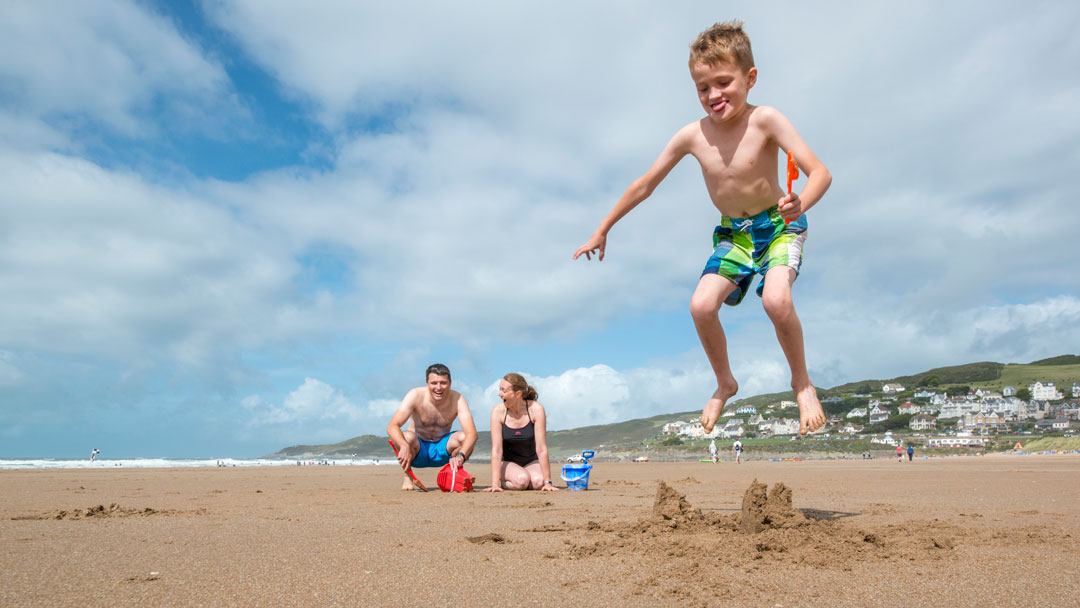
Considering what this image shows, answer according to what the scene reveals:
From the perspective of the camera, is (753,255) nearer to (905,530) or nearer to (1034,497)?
(905,530)

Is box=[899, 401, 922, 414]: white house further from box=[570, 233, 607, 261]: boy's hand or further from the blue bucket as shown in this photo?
box=[570, 233, 607, 261]: boy's hand

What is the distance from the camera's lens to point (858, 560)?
10.9ft

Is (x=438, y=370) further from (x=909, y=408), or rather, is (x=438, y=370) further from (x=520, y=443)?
(x=909, y=408)

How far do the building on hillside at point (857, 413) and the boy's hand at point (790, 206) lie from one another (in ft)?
226

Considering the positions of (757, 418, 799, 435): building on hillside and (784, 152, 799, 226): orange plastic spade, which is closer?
(784, 152, 799, 226): orange plastic spade

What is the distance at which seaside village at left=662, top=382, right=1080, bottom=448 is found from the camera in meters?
58.0

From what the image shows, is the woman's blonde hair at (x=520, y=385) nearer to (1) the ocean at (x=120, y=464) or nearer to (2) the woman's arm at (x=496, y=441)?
(2) the woman's arm at (x=496, y=441)

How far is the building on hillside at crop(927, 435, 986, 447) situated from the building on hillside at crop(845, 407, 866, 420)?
1126cm

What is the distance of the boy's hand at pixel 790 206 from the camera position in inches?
157

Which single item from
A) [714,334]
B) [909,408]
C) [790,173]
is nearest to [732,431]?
[909,408]

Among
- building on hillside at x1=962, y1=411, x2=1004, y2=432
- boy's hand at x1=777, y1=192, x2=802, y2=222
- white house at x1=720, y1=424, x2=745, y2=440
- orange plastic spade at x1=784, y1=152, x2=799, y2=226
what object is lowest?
building on hillside at x1=962, y1=411, x2=1004, y2=432

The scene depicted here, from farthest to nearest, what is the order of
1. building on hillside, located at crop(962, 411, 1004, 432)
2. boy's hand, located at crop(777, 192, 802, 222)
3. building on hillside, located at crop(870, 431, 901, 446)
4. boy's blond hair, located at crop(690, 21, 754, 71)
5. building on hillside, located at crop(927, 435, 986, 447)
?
building on hillside, located at crop(962, 411, 1004, 432) → building on hillside, located at crop(870, 431, 901, 446) → building on hillside, located at crop(927, 435, 986, 447) → boy's blond hair, located at crop(690, 21, 754, 71) → boy's hand, located at crop(777, 192, 802, 222)

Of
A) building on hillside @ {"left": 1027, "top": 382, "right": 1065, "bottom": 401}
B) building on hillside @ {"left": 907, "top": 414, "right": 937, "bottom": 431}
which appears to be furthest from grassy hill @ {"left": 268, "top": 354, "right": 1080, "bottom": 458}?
building on hillside @ {"left": 907, "top": 414, "right": 937, "bottom": 431}

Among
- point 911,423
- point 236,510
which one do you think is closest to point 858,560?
point 236,510
